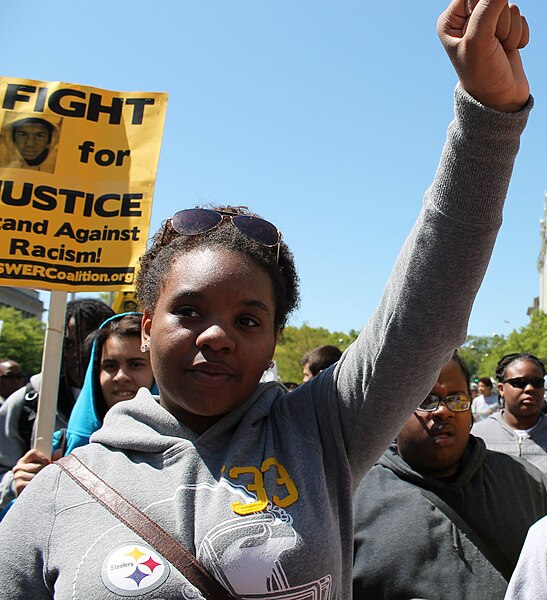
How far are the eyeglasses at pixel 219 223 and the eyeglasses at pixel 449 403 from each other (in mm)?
1627

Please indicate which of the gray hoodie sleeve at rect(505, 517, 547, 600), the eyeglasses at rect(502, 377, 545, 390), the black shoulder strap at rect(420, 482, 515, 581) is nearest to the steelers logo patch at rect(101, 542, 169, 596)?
the gray hoodie sleeve at rect(505, 517, 547, 600)

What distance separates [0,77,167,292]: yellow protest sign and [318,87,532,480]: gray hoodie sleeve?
215cm

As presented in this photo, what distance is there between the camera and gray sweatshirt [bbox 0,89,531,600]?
138 centimetres

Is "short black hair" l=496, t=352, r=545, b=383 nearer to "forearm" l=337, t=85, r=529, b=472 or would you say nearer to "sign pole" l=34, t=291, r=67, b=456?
"sign pole" l=34, t=291, r=67, b=456

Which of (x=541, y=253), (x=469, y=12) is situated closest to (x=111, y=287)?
(x=469, y=12)

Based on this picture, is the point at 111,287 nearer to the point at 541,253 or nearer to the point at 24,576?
the point at 24,576

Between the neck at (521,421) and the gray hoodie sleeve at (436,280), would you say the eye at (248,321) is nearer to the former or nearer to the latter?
the gray hoodie sleeve at (436,280)

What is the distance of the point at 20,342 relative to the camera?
4916 centimetres

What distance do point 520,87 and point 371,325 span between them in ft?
1.86

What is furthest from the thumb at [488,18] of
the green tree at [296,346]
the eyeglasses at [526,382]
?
the green tree at [296,346]

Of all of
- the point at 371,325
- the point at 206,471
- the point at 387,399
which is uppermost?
the point at 371,325

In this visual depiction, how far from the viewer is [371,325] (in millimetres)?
1559

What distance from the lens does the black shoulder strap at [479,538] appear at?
2732 millimetres

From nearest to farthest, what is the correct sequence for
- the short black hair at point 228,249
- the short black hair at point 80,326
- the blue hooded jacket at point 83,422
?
the short black hair at point 228,249 → the blue hooded jacket at point 83,422 → the short black hair at point 80,326
